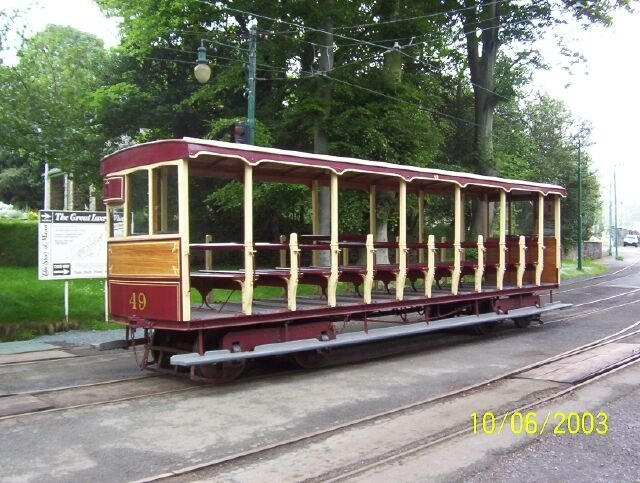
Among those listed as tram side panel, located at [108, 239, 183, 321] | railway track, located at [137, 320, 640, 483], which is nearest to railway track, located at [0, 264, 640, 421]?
railway track, located at [137, 320, 640, 483]

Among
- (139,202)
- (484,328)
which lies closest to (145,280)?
(139,202)

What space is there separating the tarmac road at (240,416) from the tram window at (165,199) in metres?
2.14

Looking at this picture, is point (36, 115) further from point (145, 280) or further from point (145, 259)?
point (145, 280)

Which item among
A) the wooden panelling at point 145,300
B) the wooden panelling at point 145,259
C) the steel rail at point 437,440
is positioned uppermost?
the wooden panelling at point 145,259

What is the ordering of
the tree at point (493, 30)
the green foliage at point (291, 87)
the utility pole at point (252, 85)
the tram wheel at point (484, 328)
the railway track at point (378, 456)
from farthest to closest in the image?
the tree at point (493, 30) < the green foliage at point (291, 87) < the utility pole at point (252, 85) < the tram wheel at point (484, 328) < the railway track at point (378, 456)

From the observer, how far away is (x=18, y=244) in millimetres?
22641

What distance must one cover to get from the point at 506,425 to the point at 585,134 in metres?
36.9

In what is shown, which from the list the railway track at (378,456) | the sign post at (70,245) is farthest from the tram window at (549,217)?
the sign post at (70,245)

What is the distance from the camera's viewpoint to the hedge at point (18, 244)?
22.6 m

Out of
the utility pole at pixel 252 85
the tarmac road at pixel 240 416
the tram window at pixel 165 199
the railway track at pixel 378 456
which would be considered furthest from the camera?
the utility pole at pixel 252 85

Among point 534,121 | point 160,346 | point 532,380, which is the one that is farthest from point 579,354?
point 534,121

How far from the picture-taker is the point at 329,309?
8.85 meters

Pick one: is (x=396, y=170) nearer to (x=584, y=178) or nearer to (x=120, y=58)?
(x=120, y=58)

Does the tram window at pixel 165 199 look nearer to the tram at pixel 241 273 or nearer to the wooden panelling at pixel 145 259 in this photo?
the tram at pixel 241 273
